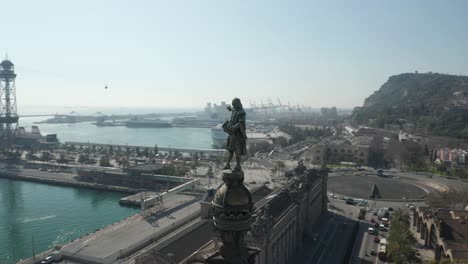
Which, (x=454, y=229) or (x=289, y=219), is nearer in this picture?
(x=289, y=219)

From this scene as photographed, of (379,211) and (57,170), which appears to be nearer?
(379,211)

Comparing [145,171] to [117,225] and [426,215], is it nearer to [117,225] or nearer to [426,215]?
[117,225]

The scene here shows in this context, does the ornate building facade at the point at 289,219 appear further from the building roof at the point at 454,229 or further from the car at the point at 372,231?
the building roof at the point at 454,229

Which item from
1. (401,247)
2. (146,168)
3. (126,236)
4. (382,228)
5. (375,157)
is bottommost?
(382,228)

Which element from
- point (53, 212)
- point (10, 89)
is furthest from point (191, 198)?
point (10, 89)

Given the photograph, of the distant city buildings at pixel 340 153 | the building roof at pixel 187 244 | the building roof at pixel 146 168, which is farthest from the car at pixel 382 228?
the distant city buildings at pixel 340 153

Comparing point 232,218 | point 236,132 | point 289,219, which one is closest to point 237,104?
point 236,132

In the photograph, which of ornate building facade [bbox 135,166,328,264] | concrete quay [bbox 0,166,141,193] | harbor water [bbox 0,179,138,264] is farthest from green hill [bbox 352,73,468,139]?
harbor water [bbox 0,179,138,264]

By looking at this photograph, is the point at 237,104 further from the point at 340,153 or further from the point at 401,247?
the point at 340,153
